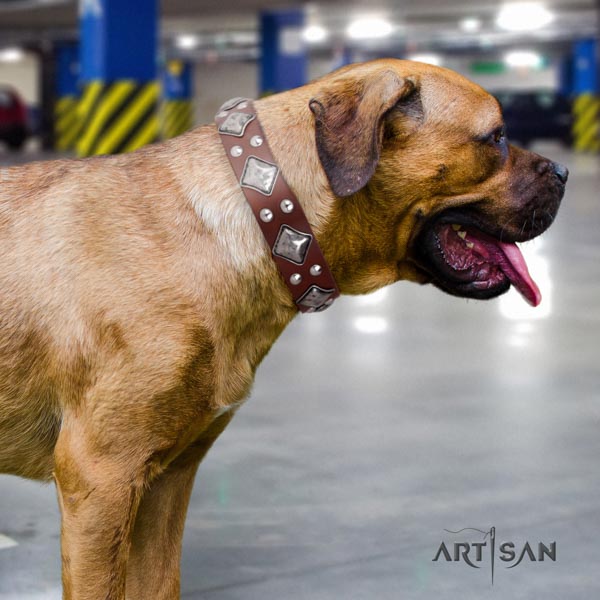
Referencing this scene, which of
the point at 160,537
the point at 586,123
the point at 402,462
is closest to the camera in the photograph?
the point at 160,537

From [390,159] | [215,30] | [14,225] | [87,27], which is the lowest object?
Answer: [215,30]

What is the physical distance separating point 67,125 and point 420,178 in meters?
30.2

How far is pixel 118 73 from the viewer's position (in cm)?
1186

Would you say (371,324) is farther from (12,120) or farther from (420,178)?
(12,120)

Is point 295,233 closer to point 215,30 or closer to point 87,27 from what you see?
point 87,27

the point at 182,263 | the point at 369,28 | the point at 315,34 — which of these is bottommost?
the point at 315,34

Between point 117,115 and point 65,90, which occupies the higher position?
point 117,115

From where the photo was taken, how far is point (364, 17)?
2866 centimetres

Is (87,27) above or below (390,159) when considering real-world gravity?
below

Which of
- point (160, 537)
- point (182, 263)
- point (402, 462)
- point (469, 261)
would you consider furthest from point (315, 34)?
point (182, 263)

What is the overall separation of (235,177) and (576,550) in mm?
1663

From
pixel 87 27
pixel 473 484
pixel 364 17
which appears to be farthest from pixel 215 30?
pixel 473 484

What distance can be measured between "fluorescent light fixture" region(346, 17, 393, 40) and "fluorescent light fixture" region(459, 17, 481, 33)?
239cm

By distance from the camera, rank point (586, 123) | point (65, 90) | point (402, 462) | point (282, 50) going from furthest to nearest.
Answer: point (65, 90), point (586, 123), point (282, 50), point (402, 462)
